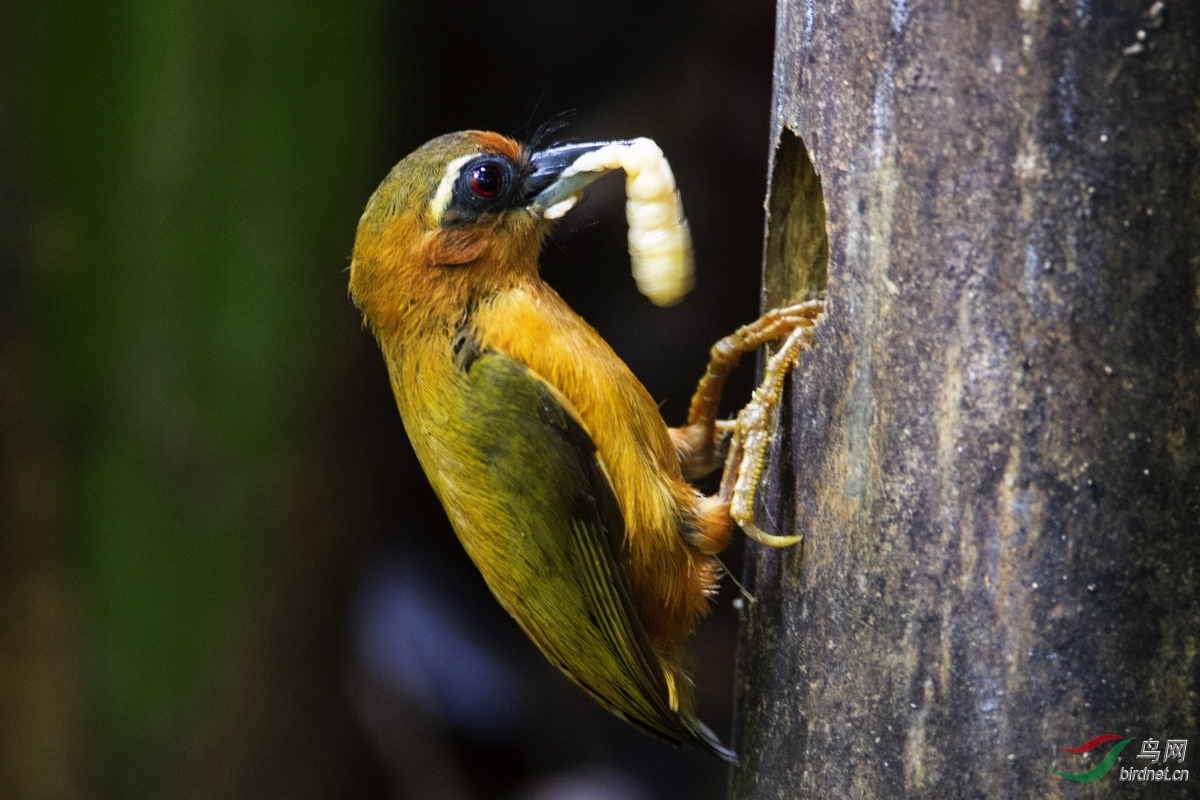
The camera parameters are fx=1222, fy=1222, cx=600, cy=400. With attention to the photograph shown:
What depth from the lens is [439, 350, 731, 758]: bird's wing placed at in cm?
292

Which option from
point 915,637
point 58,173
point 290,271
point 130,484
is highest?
point 58,173

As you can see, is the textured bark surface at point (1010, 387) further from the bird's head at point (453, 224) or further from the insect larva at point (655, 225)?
the bird's head at point (453, 224)

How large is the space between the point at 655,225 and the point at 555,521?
751mm

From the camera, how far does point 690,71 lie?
235 inches

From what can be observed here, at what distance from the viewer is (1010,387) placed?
7.09 ft

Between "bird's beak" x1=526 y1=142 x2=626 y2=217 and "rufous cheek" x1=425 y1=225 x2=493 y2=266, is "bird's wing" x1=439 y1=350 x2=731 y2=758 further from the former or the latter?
"bird's beak" x1=526 y1=142 x2=626 y2=217

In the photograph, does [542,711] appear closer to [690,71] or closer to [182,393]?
[182,393]

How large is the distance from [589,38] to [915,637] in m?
4.81

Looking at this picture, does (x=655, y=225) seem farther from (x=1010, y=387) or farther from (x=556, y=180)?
(x=1010, y=387)

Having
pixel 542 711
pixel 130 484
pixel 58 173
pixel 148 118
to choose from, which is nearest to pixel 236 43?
pixel 148 118

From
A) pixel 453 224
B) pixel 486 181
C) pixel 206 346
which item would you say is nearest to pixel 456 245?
pixel 453 224

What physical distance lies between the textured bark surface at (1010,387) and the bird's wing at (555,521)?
0.61 meters

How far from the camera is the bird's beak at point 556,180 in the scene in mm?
3219

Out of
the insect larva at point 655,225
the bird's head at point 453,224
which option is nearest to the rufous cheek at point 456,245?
the bird's head at point 453,224
